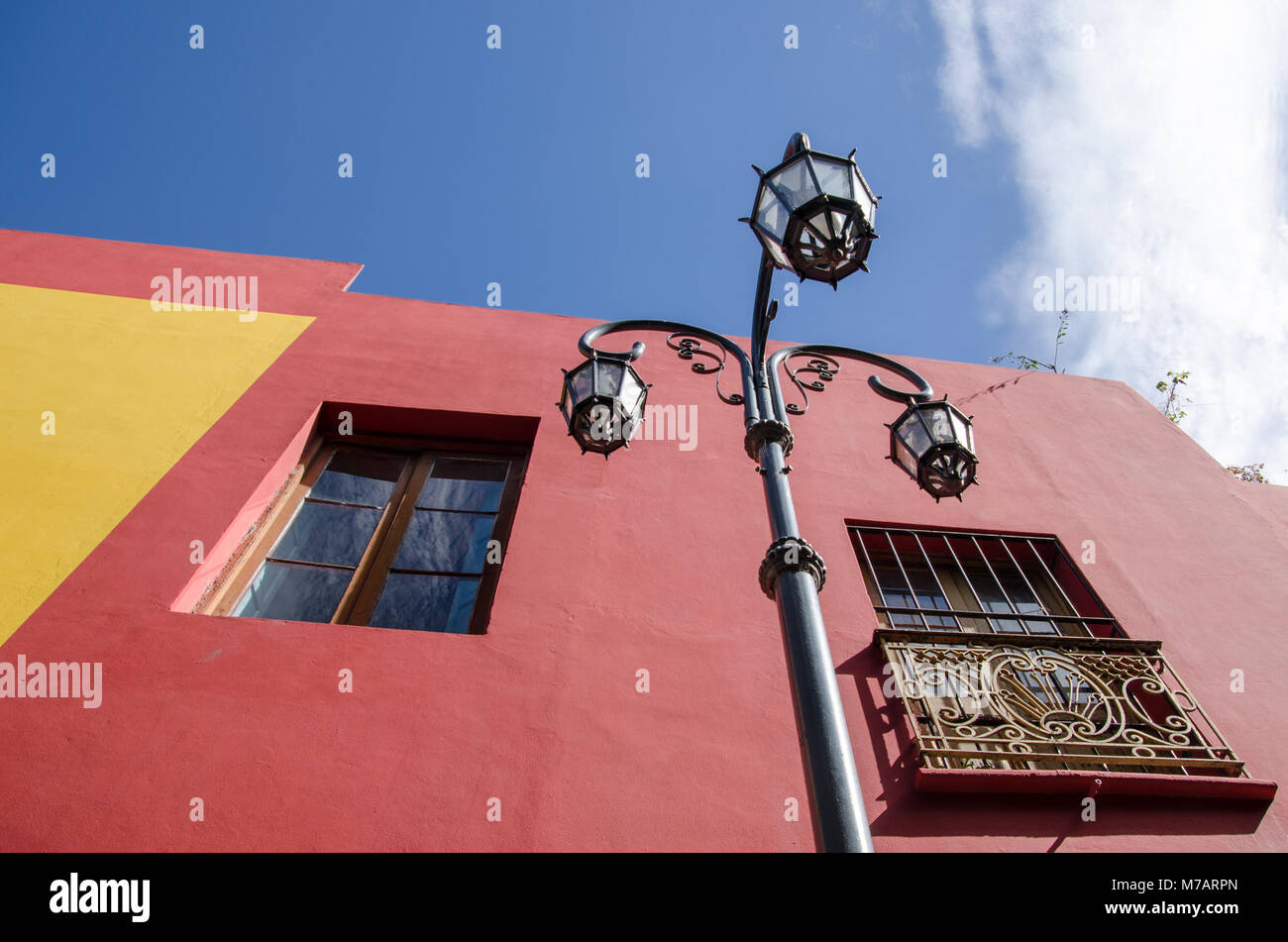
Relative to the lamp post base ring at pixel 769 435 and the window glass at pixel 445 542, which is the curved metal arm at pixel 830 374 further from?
the window glass at pixel 445 542

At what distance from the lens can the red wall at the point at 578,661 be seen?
3400 millimetres

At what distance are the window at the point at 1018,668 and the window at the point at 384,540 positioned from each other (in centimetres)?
232

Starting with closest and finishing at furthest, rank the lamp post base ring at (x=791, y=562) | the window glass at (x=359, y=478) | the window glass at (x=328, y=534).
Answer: the lamp post base ring at (x=791, y=562) < the window glass at (x=328, y=534) < the window glass at (x=359, y=478)

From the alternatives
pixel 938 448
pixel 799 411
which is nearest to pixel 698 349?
pixel 799 411

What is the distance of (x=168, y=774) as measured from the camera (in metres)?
3.38

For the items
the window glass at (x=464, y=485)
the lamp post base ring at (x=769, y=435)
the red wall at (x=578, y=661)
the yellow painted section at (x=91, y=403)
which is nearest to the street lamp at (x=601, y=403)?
the lamp post base ring at (x=769, y=435)

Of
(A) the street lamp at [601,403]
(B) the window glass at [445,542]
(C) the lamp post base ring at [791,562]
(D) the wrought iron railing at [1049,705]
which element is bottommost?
(D) the wrought iron railing at [1049,705]

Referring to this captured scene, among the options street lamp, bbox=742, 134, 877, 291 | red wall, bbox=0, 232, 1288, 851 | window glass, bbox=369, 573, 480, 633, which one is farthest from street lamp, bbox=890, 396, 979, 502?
window glass, bbox=369, 573, 480, 633

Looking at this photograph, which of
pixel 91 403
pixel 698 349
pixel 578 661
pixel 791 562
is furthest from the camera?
pixel 91 403

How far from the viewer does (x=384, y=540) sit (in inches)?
198

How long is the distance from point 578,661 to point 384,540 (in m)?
1.64

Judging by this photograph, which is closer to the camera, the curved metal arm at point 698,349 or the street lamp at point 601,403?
the street lamp at point 601,403

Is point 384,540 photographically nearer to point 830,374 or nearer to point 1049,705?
point 830,374
